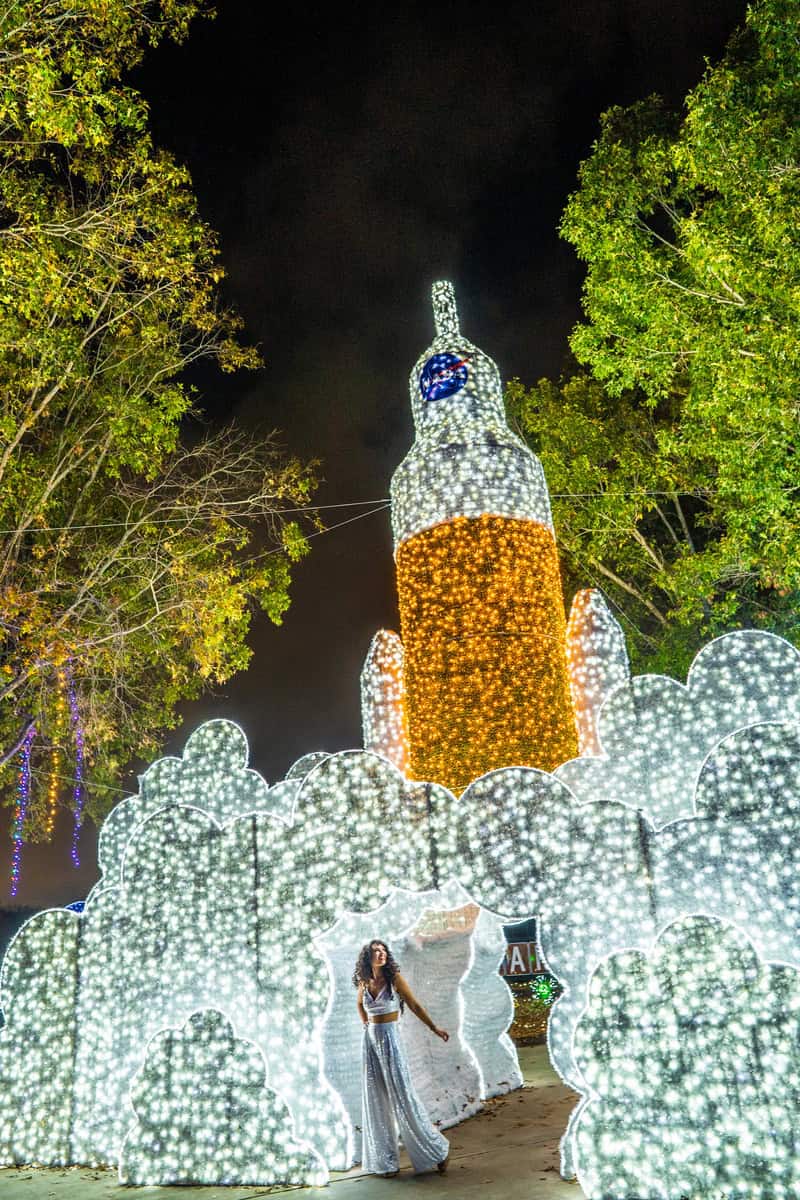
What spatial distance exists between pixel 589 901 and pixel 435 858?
0.93m

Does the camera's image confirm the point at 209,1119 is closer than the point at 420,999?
Yes

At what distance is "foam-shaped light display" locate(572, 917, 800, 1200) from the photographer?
13.6ft

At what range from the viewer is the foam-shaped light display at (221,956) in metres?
5.44

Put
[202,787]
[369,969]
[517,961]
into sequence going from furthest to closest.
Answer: [517,961], [202,787], [369,969]

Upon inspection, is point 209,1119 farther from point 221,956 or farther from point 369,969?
point 369,969

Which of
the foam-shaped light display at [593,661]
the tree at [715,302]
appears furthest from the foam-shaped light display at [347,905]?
the tree at [715,302]

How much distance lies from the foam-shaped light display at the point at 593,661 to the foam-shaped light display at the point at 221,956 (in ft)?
8.42

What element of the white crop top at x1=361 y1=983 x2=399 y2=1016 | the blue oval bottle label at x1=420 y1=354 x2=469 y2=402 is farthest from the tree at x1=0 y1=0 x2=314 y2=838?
the white crop top at x1=361 y1=983 x2=399 y2=1016

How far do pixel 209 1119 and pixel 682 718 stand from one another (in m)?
4.22

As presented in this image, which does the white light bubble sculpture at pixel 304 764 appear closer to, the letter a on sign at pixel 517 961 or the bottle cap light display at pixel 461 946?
the bottle cap light display at pixel 461 946

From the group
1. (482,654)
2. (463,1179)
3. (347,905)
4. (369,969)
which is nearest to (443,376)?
(482,654)

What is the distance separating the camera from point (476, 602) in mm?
9008

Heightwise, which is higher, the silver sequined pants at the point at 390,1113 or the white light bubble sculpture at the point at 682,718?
the white light bubble sculpture at the point at 682,718

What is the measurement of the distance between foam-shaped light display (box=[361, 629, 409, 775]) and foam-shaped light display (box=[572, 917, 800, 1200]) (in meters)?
4.84
